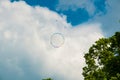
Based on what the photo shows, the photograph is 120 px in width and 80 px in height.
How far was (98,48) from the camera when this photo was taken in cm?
8125

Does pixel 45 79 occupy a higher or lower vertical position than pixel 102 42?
lower

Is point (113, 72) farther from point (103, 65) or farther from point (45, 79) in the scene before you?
point (45, 79)

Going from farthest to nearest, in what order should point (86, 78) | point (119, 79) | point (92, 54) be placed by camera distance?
point (92, 54), point (86, 78), point (119, 79)

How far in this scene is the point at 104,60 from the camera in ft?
255

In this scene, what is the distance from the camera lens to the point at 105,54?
79062 mm

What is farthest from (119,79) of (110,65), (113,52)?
(113,52)

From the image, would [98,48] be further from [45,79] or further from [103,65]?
[45,79]

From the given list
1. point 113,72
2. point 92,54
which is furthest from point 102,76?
point 92,54

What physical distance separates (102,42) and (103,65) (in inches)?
202

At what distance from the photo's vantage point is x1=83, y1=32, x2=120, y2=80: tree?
7494 cm

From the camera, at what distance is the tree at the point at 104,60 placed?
74.9 meters

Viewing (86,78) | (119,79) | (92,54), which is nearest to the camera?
(119,79)

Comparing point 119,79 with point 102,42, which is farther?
point 102,42

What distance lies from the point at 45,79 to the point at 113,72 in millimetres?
11711
